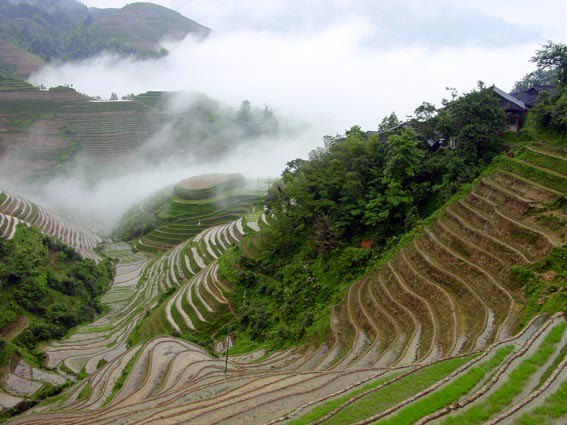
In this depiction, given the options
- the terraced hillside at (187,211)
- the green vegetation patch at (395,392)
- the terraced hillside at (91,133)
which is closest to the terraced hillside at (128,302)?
the terraced hillside at (187,211)

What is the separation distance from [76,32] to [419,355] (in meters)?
175

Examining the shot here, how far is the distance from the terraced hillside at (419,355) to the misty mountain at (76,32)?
121586 mm

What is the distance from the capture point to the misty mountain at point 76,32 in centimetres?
13312

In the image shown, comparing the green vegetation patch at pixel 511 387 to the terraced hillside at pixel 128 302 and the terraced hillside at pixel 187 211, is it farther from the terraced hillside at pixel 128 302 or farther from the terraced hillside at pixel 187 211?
the terraced hillside at pixel 187 211

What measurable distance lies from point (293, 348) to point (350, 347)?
360 centimetres

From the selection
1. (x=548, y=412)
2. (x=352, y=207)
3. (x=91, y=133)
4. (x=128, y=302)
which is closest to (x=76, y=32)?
(x=91, y=133)

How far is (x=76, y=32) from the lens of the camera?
15012cm

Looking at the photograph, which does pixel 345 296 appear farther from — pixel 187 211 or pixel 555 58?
pixel 187 211

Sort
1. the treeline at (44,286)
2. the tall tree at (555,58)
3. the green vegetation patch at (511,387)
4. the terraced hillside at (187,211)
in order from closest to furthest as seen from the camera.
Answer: the green vegetation patch at (511,387) → the tall tree at (555,58) → the treeline at (44,286) → the terraced hillside at (187,211)

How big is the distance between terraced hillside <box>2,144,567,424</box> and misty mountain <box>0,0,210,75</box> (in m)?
122

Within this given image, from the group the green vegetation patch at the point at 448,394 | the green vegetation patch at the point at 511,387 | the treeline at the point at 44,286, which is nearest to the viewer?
the green vegetation patch at the point at 511,387

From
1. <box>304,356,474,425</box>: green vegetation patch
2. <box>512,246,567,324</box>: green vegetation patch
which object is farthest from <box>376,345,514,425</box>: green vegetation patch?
<box>512,246,567,324</box>: green vegetation patch

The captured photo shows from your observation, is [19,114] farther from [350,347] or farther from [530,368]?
[530,368]

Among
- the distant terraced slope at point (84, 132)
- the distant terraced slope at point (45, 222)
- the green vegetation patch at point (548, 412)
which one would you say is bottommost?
the green vegetation patch at point (548, 412)
